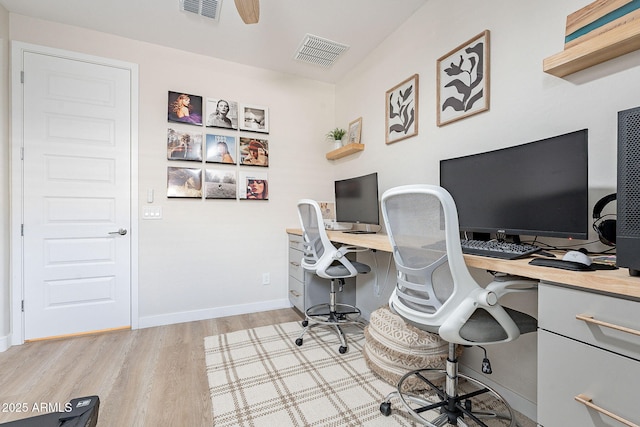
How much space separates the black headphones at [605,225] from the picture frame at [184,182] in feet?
9.52

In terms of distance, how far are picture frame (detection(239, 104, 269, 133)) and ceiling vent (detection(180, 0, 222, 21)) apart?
2.90 feet

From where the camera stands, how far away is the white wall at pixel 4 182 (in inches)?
86.1

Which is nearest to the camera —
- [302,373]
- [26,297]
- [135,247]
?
[302,373]

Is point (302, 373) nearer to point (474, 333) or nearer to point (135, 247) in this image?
point (474, 333)

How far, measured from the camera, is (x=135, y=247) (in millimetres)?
2656

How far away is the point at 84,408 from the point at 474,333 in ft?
5.07

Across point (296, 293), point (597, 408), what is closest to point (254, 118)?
point (296, 293)

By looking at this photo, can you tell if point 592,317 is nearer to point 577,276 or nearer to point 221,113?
point 577,276

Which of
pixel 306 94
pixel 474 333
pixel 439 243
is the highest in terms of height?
pixel 306 94

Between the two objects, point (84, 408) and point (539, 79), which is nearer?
point (84, 408)

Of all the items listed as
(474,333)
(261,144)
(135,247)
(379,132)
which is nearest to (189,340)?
(135,247)

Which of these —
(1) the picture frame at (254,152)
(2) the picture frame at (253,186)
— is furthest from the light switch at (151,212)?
(1) the picture frame at (254,152)

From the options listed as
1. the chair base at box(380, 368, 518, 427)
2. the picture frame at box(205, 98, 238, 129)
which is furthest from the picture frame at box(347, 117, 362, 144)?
the chair base at box(380, 368, 518, 427)

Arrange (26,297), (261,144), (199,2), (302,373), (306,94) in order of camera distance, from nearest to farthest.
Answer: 1. (302,373)
2. (199,2)
3. (26,297)
4. (261,144)
5. (306,94)
